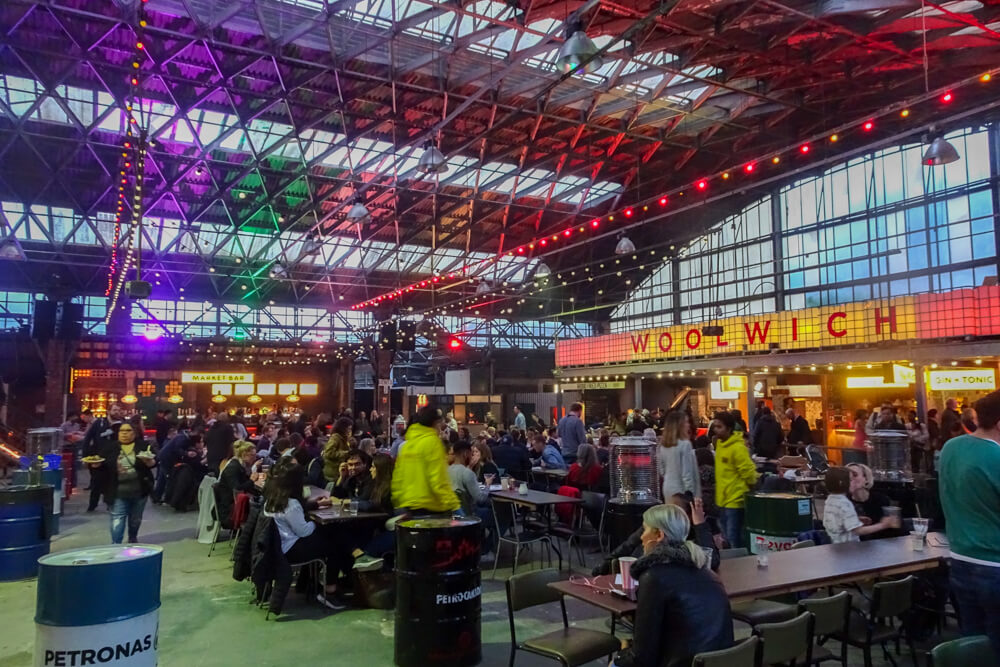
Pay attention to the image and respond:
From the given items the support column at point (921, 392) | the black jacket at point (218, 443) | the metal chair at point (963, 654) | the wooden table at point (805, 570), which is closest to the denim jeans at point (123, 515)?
the black jacket at point (218, 443)

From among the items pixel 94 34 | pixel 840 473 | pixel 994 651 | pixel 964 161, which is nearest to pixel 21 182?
pixel 94 34

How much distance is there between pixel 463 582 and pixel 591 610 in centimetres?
196

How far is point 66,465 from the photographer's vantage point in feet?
42.2

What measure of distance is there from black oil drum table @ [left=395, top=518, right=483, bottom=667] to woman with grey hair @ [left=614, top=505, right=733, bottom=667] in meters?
1.58

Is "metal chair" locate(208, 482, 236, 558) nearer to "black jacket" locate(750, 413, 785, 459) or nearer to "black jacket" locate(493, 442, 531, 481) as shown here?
"black jacket" locate(493, 442, 531, 481)

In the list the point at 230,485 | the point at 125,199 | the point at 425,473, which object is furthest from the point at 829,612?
the point at 125,199

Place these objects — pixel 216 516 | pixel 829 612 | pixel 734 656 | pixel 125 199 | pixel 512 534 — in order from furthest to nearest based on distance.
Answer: pixel 125 199 < pixel 216 516 < pixel 512 534 < pixel 829 612 < pixel 734 656

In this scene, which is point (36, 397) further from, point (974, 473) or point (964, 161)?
point (964, 161)

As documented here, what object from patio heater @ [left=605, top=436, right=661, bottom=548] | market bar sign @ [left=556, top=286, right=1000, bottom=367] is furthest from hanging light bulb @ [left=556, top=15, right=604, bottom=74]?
market bar sign @ [left=556, top=286, right=1000, bottom=367]

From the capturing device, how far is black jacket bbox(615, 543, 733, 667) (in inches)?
105

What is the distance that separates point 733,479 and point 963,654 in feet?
13.6

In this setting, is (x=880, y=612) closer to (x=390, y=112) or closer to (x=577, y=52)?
(x=577, y=52)

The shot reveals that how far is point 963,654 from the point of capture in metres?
2.47

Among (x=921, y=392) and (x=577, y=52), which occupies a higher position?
(x=577, y=52)
